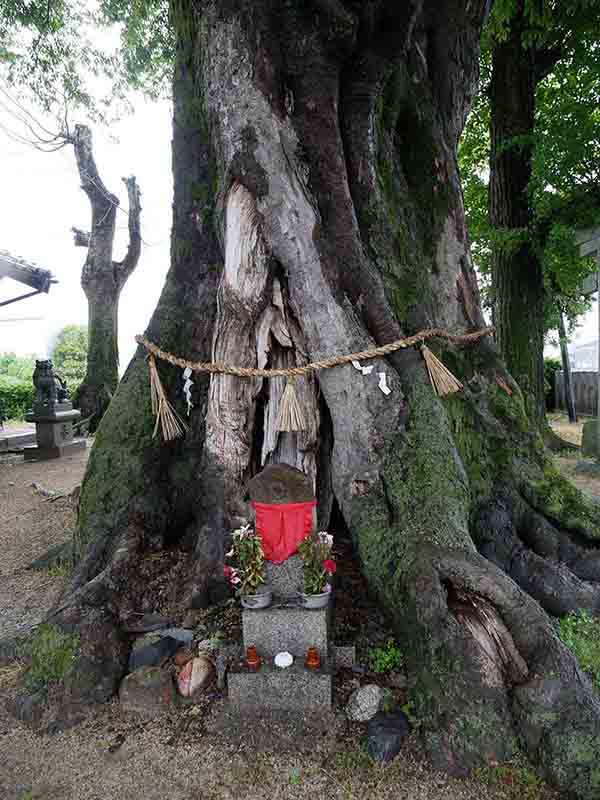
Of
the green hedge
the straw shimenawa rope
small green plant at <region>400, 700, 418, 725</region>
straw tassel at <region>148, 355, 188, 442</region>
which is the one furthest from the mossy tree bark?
the green hedge

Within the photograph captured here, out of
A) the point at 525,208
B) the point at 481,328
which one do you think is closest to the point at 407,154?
the point at 481,328

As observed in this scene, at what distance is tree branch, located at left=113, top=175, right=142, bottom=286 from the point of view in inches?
603

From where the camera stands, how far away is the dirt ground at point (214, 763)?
7.83 feet

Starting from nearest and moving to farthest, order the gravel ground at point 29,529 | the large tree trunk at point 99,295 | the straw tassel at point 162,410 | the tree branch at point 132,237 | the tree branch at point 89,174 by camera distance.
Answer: the straw tassel at point 162,410 < the gravel ground at point 29,529 < the tree branch at point 89,174 < the large tree trunk at point 99,295 < the tree branch at point 132,237

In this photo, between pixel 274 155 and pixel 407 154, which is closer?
pixel 274 155

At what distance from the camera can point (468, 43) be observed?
5.36 m

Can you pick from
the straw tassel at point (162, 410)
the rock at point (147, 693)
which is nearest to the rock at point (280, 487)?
the rock at point (147, 693)

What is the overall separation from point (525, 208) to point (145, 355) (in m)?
6.87

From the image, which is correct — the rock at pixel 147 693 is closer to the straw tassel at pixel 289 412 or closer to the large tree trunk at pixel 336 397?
the large tree trunk at pixel 336 397

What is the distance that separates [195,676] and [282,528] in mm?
922

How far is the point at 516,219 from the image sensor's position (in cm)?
872

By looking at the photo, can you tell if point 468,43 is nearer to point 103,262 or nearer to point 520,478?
point 520,478

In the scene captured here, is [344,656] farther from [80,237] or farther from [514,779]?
[80,237]

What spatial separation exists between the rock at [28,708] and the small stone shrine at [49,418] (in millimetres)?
9396
